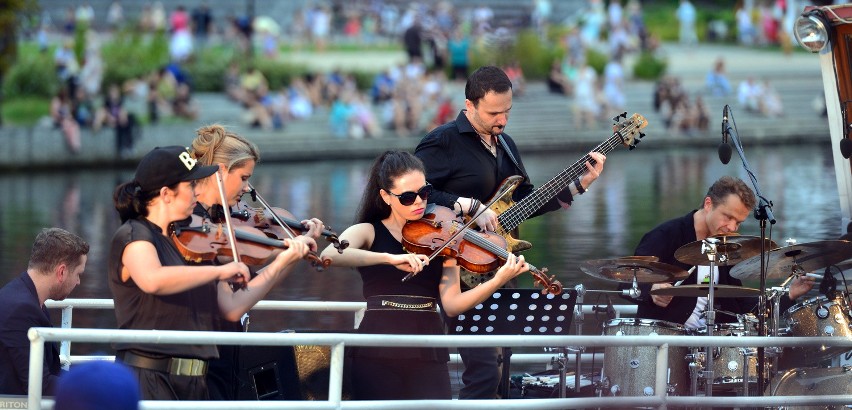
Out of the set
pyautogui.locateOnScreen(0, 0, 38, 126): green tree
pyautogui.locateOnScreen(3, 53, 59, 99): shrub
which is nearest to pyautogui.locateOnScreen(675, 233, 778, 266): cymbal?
pyautogui.locateOnScreen(0, 0, 38, 126): green tree

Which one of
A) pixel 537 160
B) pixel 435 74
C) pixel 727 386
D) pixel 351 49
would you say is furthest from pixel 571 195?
pixel 351 49

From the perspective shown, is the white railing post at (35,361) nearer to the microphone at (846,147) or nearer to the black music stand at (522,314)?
the black music stand at (522,314)

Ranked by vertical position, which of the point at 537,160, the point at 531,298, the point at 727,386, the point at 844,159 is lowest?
the point at 537,160

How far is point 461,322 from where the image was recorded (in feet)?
21.7

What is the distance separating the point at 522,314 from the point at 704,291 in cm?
94

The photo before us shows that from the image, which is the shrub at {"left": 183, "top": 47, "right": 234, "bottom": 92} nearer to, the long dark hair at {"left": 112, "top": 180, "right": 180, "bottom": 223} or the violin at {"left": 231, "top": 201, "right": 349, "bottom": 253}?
the violin at {"left": 231, "top": 201, "right": 349, "bottom": 253}

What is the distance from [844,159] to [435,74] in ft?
87.3

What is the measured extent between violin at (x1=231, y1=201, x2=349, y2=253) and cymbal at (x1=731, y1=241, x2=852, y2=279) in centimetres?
243

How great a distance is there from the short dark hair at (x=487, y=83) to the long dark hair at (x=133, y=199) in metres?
2.09

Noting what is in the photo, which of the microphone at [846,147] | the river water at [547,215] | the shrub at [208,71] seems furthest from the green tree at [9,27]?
the microphone at [846,147]

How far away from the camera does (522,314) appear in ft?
21.7

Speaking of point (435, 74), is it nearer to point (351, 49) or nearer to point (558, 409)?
point (351, 49)

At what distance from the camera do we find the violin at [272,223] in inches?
225

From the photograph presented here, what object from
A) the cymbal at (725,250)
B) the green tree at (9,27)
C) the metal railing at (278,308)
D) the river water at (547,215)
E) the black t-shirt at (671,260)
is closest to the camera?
the metal railing at (278,308)
